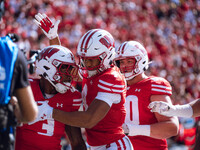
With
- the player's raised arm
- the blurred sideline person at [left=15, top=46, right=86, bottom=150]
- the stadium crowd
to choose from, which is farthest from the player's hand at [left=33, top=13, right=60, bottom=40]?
the stadium crowd

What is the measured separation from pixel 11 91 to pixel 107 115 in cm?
99

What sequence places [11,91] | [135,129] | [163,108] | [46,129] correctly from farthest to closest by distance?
1. [135,129]
2. [163,108]
3. [46,129]
4. [11,91]

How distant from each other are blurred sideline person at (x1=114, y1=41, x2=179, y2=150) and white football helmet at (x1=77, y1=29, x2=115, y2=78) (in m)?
0.60

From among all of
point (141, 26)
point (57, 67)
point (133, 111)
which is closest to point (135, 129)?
point (133, 111)

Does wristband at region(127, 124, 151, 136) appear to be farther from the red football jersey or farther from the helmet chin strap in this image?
the helmet chin strap

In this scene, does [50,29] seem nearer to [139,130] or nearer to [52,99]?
[52,99]

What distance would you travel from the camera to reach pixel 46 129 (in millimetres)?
2840

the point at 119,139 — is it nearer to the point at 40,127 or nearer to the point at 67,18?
the point at 40,127

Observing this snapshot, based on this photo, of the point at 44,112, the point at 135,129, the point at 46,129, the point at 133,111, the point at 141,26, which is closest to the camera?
the point at 44,112

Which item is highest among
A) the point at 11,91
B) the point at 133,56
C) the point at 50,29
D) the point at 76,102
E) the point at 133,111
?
the point at 50,29

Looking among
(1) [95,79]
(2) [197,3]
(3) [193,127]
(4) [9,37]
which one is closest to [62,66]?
(1) [95,79]

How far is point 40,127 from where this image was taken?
2.82 m

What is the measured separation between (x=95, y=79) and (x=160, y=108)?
0.65 m

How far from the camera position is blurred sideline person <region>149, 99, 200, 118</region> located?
119 inches
